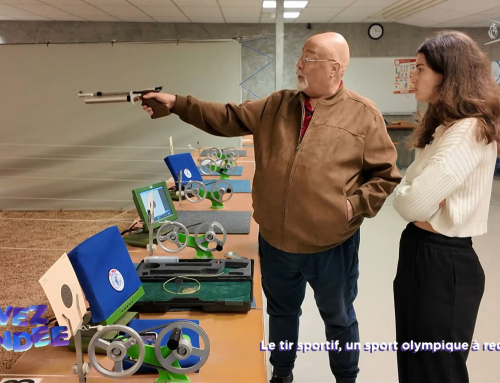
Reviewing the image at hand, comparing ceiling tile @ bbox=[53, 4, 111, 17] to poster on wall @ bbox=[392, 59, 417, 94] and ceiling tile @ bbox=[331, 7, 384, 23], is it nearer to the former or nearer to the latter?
ceiling tile @ bbox=[331, 7, 384, 23]

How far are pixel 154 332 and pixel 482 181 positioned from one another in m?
1.00

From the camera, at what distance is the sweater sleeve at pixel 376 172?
1368mm

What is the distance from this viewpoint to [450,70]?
117 centimetres

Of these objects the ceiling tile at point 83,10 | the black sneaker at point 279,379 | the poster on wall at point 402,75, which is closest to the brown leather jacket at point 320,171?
the black sneaker at point 279,379

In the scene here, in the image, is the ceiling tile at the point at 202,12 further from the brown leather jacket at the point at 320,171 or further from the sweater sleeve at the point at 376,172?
the sweater sleeve at the point at 376,172

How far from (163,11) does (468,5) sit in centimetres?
358

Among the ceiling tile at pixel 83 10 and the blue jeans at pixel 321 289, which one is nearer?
the blue jeans at pixel 321 289

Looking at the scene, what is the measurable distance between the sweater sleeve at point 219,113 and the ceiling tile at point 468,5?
3.91 metres

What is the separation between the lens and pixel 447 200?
1175mm

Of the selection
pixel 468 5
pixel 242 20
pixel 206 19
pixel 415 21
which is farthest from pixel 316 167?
pixel 415 21

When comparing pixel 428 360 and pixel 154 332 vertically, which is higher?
pixel 154 332

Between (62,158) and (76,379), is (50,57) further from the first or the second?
(76,379)

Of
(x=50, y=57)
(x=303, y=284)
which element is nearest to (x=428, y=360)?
(x=303, y=284)

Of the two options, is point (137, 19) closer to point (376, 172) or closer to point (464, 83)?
point (376, 172)
